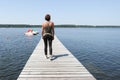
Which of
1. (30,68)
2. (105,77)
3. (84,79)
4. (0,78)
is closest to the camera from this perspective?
(84,79)

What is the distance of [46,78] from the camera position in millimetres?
7066

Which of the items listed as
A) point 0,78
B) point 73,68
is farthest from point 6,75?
point 73,68

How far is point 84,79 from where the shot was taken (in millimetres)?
7012

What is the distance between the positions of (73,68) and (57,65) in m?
0.93

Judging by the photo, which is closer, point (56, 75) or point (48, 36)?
point (56, 75)

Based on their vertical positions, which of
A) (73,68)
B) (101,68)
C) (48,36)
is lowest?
(101,68)

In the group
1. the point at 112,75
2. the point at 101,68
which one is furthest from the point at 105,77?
the point at 101,68

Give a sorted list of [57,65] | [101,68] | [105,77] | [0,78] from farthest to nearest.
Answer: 1. [101,68]
2. [105,77]
3. [0,78]
4. [57,65]

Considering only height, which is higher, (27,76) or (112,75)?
(27,76)

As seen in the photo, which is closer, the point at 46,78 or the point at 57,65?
the point at 46,78

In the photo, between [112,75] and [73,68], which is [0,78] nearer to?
[73,68]

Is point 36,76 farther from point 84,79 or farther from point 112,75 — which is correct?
point 112,75

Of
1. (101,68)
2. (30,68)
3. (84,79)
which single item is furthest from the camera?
(101,68)

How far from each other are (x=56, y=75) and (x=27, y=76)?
1141mm
